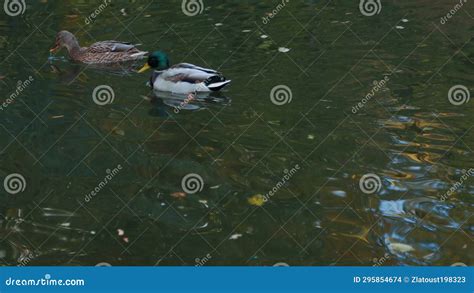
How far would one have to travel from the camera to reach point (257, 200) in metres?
9.68

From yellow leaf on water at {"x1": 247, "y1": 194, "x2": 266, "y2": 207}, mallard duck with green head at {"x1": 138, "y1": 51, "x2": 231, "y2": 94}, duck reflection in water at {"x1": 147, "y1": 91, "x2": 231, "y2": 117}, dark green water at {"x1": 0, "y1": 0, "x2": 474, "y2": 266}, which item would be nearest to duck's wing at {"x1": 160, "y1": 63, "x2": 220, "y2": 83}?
mallard duck with green head at {"x1": 138, "y1": 51, "x2": 231, "y2": 94}

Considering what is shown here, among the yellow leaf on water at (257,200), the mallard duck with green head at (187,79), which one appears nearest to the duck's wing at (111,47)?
the mallard duck with green head at (187,79)

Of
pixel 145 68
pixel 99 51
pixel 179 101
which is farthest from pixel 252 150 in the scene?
pixel 99 51

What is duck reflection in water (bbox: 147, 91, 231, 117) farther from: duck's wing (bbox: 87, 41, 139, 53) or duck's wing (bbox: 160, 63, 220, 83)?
duck's wing (bbox: 87, 41, 139, 53)

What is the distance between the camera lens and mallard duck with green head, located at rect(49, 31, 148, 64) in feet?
49.6

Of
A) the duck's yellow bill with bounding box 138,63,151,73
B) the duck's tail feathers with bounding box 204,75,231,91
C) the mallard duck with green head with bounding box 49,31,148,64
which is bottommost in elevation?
the mallard duck with green head with bounding box 49,31,148,64

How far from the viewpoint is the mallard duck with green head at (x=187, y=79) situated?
1326cm

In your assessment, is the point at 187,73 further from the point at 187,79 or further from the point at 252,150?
the point at 252,150

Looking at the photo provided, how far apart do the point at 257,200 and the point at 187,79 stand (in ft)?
14.3

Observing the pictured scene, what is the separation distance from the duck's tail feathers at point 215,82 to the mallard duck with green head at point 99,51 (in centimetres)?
248

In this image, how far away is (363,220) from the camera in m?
9.14

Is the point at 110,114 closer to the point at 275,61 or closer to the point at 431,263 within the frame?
the point at 275,61

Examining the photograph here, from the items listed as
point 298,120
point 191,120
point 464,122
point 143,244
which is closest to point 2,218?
point 143,244

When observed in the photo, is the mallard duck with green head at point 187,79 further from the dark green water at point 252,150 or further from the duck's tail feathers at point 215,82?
the dark green water at point 252,150
